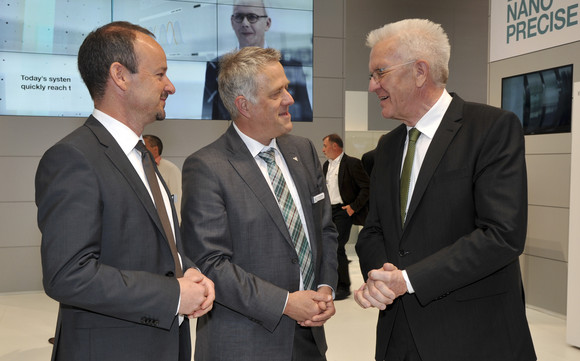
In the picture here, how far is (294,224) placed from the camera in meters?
2.17

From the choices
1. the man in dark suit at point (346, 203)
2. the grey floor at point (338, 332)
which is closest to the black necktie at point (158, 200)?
the grey floor at point (338, 332)

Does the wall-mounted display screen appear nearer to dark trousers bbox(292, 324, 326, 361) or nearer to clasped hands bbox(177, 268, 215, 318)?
dark trousers bbox(292, 324, 326, 361)

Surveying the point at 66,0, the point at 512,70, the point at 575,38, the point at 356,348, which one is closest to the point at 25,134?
the point at 66,0

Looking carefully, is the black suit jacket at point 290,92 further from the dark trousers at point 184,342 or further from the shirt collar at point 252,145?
the dark trousers at point 184,342

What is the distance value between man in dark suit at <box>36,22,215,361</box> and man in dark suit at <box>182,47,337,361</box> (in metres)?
0.19

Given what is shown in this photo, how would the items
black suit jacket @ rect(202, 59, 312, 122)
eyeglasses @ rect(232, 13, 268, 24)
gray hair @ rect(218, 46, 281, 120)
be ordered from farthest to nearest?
1. eyeglasses @ rect(232, 13, 268, 24)
2. black suit jacket @ rect(202, 59, 312, 122)
3. gray hair @ rect(218, 46, 281, 120)

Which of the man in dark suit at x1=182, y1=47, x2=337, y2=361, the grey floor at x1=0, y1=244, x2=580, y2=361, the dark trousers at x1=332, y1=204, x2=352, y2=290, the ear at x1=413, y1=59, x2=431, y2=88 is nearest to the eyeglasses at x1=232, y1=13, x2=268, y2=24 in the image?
the dark trousers at x1=332, y1=204, x2=352, y2=290

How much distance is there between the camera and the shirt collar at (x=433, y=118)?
2049mm

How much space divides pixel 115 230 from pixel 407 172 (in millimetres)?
1073

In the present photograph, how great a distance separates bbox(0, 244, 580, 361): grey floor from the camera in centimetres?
454

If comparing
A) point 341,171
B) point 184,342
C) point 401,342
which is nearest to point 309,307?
point 401,342

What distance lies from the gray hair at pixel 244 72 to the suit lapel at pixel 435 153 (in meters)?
0.73

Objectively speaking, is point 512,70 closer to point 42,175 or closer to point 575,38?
point 575,38

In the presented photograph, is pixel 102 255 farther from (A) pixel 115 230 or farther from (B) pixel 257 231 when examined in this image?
(B) pixel 257 231
